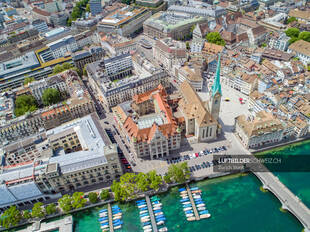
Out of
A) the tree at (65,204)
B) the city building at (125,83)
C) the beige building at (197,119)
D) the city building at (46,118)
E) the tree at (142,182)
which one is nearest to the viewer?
the tree at (65,204)

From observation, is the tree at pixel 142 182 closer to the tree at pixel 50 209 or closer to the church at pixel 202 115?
the tree at pixel 50 209

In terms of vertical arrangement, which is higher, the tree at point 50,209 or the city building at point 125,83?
the city building at point 125,83

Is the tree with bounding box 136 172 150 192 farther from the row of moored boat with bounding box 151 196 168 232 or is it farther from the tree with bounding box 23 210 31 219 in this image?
the tree with bounding box 23 210 31 219

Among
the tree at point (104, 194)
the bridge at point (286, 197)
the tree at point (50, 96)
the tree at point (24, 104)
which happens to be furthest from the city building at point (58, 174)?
the bridge at point (286, 197)

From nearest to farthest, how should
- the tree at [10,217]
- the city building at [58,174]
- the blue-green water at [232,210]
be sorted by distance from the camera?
the blue-green water at [232,210] < the tree at [10,217] < the city building at [58,174]

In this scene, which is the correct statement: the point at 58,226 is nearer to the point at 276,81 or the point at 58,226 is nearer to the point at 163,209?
the point at 163,209

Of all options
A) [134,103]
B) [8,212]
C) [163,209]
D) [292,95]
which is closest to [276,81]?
[292,95]
